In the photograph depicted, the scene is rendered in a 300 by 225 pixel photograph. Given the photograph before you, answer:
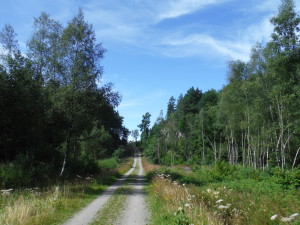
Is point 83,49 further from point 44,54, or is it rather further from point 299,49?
point 299,49

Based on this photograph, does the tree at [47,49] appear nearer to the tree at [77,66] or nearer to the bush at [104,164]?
the tree at [77,66]

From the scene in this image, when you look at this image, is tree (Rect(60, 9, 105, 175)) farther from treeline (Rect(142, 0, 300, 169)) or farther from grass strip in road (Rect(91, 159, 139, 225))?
treeline (Rect(142, 0, 300, 169))

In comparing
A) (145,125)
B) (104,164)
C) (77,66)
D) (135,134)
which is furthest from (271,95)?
(135,134)

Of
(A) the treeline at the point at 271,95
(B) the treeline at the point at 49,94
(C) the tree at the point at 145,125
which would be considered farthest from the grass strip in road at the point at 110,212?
(C) the tree at the point at 145,125

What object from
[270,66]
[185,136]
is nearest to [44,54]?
[270,66]

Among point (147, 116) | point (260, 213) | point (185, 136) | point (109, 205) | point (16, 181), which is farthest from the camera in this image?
point (147, 116)

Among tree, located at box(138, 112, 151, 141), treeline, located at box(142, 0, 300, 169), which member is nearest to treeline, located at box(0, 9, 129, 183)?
treeline, located at box(142, 0, 300, 169)

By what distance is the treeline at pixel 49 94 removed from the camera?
19.8m

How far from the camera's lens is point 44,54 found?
24.2m

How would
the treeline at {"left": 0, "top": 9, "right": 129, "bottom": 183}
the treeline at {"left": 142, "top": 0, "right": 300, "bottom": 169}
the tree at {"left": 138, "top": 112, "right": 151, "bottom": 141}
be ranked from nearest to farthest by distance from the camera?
the treeline at {"left": 0, "top": 9, "right": 129, "bottom": 183} → the treeline at {"left": 142, "top": 0, "right": 300, "bottom": 169} → the tree at {"left": 138, "top": 112, "right": 151, "bottom": 141}

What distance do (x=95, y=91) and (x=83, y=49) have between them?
357 cm

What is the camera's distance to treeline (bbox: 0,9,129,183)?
779 inches

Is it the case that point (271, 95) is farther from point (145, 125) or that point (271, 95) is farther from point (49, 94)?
point (145, 125)

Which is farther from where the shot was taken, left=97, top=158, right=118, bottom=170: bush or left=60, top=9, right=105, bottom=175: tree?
left=97, top=158, right=118, bottom=170: bush
